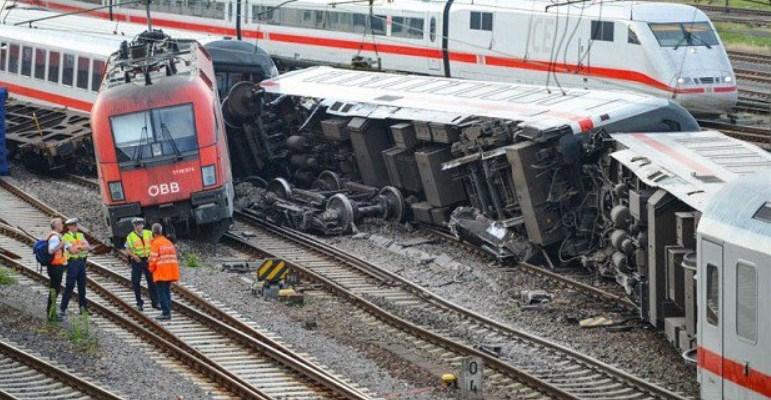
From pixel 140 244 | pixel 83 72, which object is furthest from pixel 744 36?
pixel 140 244

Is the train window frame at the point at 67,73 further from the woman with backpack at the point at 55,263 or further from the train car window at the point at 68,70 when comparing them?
the woman with backpack at the point at 55,263

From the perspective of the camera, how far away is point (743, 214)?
44.6 feet

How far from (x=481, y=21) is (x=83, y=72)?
9128 mm

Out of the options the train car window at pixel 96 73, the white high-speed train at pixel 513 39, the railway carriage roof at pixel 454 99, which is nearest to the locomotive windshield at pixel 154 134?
the railway carriage roof at pixel 454 99

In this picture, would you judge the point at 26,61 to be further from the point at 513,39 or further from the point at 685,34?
the point at 685,34

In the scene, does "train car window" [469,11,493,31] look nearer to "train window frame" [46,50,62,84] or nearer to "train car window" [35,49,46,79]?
"train window frame" [46,50,62,84]

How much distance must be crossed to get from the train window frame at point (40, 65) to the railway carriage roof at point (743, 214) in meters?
24.8

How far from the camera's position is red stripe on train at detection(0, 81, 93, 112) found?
35469 millimetres

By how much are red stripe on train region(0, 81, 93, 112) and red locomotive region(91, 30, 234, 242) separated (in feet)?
28.2

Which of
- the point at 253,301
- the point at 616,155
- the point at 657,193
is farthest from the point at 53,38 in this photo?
the point at 657,193

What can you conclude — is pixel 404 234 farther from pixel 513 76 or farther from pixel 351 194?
pixel 513 76

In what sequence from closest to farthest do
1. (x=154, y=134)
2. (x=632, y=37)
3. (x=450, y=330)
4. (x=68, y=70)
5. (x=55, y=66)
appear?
(x=450, y=330)
(x=154, y=134)
(x=632, y=37)
(x=68, y=70)
(x=55, y=66)

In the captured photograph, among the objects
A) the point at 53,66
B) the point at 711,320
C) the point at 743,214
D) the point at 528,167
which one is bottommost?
the point at 528,167

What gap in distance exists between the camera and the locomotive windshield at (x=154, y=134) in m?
26.2
